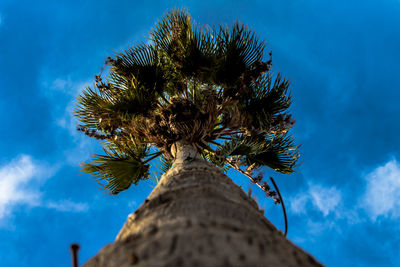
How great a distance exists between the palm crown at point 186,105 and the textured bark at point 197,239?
2302 mm

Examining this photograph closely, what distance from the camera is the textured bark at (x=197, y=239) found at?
93cm

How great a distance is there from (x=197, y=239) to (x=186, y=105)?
305 cm

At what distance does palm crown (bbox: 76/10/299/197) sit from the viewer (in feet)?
13.0

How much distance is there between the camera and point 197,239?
40.2 inches

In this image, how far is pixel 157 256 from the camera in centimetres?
94

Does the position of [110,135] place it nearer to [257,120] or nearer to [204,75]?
[204,75]

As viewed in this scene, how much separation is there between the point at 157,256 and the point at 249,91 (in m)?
3.71

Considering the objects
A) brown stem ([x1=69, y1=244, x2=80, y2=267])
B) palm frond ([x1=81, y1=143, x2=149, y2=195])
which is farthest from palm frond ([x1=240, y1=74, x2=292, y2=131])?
brown stem ([x1=69, y1=244, x2=80, y2=267])

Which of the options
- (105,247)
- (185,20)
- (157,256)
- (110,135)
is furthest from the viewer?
(185,20)

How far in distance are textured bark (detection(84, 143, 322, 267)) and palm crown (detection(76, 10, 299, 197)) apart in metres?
2.30

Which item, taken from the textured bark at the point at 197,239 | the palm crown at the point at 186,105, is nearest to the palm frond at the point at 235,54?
the palm crown at the point at 186,105

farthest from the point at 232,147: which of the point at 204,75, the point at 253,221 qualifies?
the point at 253,221

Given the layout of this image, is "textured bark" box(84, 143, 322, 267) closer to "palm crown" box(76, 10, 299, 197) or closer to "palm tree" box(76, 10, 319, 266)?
"palm tree" box(76, 10, 319, 266)

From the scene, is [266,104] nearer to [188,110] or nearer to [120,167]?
[188,110]
